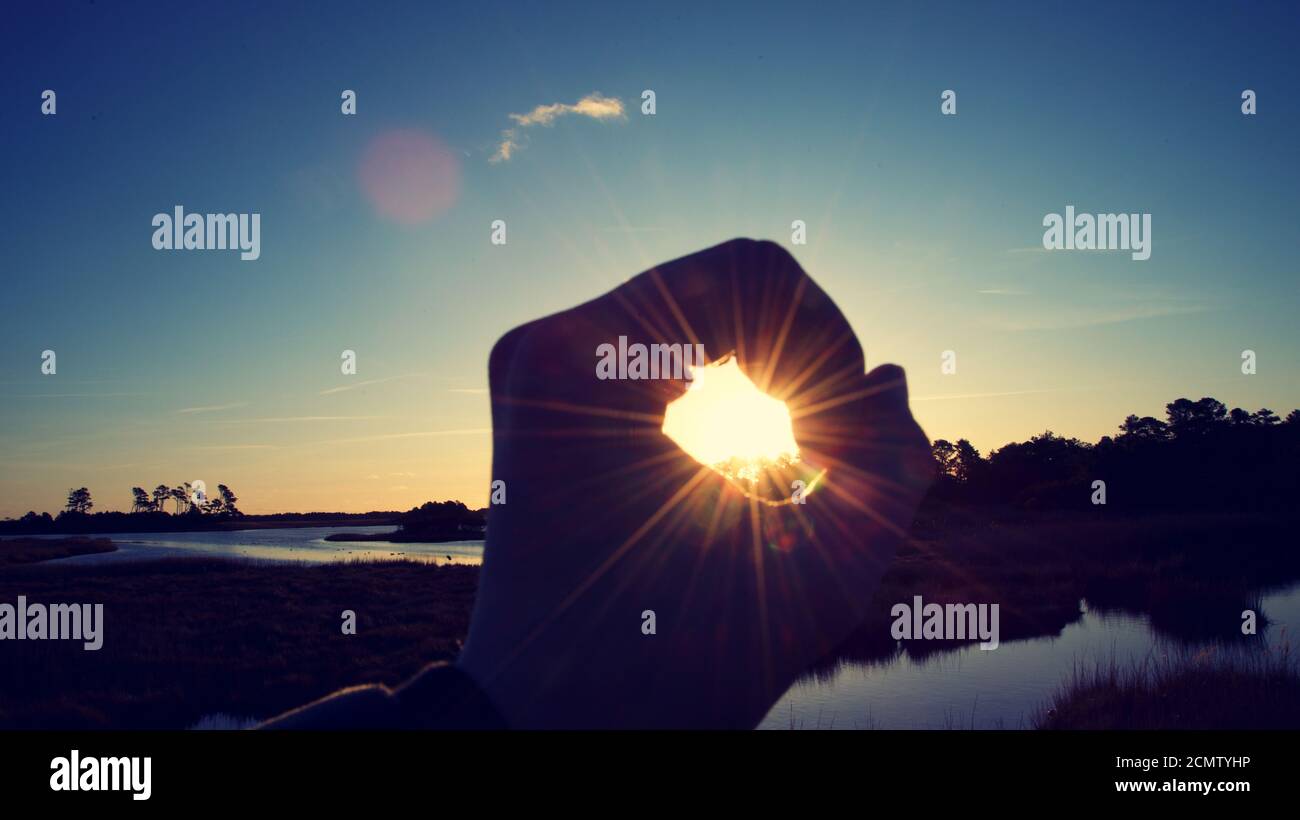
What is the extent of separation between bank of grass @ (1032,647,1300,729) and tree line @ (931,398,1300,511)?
43.6 meters

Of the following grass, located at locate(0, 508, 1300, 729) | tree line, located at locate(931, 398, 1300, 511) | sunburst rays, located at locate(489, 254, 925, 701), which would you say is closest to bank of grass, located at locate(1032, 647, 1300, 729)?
Result: grass, located at locate(0, 508, 1300, 729)

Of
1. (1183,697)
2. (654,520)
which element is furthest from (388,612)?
(654,520)

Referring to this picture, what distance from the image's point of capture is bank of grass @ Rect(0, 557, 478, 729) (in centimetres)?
1641

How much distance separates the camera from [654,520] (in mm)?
1354

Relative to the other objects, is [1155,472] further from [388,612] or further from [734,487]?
[734,487]

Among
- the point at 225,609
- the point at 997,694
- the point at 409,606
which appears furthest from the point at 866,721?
the point at 225,609

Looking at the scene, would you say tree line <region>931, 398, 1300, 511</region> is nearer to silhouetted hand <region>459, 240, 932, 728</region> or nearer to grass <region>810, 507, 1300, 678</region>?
grass <region>810, 507, 1300, 678</region>

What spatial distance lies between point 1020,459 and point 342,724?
3586 inches

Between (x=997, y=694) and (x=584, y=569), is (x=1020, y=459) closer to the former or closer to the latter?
(x=997, y=694)

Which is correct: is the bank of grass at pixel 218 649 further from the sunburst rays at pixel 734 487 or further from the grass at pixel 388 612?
the sunburst rays at pixel 734 487

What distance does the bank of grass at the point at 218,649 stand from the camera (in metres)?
16.4

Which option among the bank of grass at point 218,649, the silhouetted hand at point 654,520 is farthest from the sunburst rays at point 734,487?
the bank of grass at point 218,649

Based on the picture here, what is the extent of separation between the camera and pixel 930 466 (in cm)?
148
